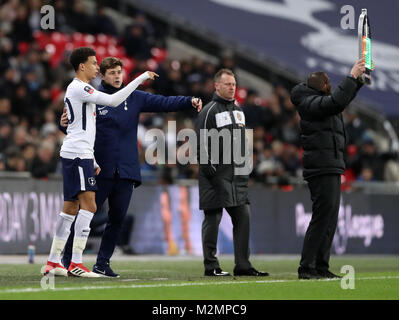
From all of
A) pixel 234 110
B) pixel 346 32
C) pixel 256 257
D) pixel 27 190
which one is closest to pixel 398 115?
pixel 346 32

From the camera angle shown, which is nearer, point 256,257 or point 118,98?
point 118,98

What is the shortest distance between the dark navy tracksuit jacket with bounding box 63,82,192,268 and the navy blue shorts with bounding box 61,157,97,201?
52cm

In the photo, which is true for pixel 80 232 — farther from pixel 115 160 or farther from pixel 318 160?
pixel 318 160

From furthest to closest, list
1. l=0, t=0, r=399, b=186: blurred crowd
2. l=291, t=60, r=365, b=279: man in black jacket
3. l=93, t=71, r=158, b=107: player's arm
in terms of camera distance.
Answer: l=0, t=0, r=399, b=186: blurred crowd, l=291, t=60, r=365, b=279: man in black jacket, l=93, t=71, r=158, b=107: player's arm

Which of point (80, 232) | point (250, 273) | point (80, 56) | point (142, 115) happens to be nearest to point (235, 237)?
point (250, 273)

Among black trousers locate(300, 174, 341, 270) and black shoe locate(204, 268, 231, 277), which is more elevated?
black trousers locate(300, 174, 341, 270)

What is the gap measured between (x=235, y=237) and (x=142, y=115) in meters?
9.77

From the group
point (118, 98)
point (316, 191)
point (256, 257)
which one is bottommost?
point (256, 257)

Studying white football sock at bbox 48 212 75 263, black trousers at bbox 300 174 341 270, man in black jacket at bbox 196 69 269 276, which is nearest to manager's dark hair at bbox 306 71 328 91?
black trousers at bbox 300 174 341 270

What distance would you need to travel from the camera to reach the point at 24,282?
28.5ft

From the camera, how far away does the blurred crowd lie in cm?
1689

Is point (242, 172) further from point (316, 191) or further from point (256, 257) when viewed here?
point (256, 257)

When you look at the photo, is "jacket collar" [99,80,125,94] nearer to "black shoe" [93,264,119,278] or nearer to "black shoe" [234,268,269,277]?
"black shoe" [93,264,119,278]

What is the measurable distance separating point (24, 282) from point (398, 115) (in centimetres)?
1316
